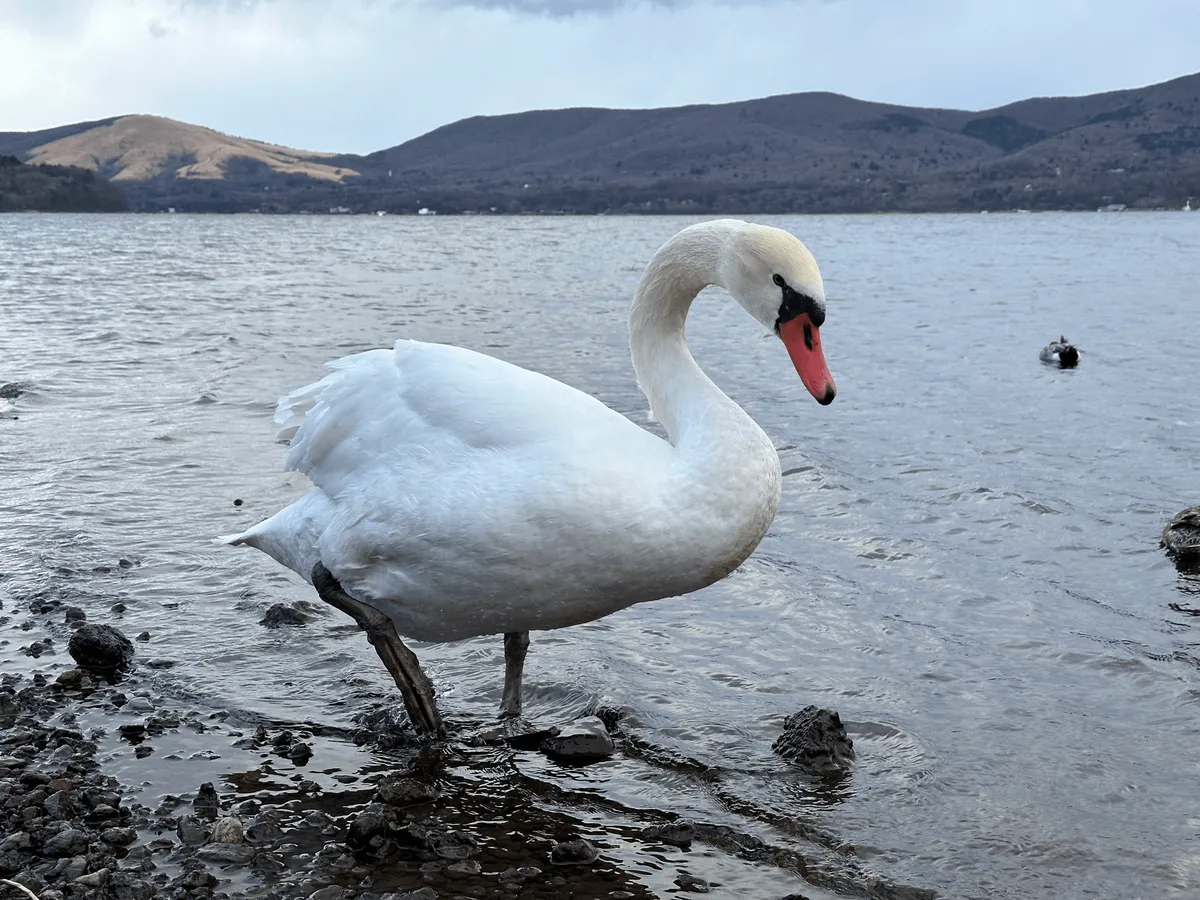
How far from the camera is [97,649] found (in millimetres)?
6082

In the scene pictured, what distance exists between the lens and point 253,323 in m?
24.0

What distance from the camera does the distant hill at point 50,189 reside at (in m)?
147

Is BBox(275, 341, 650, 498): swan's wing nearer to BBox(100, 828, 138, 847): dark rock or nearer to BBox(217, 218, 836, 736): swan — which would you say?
BBox(217, 218, 836, 736): swan

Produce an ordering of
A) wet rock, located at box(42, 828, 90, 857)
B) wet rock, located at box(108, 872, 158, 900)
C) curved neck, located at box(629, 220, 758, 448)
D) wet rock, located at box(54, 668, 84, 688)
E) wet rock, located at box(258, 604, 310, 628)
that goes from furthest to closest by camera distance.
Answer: wet rock, located at box(258, 604, 310, 628), wet rock, located at box(54, 668, 84, 688), curved neck, located at box(629, 220, 758, 448), wet rock, located at box(42, 828, 90, 857), wet rock, located at box(108, 872, 158, 900)

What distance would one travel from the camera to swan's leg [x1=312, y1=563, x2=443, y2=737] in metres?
5.30

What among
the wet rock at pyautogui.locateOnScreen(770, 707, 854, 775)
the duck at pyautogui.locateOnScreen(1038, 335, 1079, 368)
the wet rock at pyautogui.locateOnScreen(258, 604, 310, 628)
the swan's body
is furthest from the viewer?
the duck at pyautogui.locateOnScreen(1038, 335, 1079, 368)

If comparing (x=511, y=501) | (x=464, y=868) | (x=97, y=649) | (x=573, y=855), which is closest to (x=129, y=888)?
(x=464, y=868)

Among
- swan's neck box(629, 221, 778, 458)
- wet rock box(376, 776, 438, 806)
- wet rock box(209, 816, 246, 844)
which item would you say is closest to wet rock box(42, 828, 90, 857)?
wet rock box(209, 816, 246, 844)

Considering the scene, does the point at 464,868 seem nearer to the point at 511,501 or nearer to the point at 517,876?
the point at 517,876

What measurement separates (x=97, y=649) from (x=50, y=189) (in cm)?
15989

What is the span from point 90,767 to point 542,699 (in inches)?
82.8

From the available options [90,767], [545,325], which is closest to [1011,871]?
[90,767]

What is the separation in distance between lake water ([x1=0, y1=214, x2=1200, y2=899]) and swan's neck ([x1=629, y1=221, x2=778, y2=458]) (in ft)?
5.06

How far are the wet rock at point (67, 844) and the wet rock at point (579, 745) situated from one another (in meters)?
1.95
